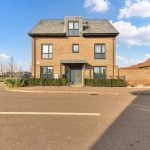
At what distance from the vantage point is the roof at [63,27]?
28.8 m

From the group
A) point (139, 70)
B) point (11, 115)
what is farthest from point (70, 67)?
point (11, 115)

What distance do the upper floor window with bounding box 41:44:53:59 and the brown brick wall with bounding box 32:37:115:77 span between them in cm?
40

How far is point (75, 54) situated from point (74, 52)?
1.01 feet

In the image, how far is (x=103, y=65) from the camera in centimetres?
2894

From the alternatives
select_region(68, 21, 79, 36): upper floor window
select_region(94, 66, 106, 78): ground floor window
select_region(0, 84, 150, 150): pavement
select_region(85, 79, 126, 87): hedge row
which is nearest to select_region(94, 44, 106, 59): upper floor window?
select_region(94, 66, 106, 78): ground floor window

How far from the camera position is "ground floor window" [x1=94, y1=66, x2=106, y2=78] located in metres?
28.9

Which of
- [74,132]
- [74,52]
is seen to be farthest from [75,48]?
[74,132]

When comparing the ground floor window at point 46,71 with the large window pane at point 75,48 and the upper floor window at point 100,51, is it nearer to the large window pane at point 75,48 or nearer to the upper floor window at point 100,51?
the large window pane at point 75,48

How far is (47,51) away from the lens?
29.1 metres

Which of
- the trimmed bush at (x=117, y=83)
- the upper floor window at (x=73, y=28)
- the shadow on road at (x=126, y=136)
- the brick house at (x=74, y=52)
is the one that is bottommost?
the shadow on road at (x=126, y=136)

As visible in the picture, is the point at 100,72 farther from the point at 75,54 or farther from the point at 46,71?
the point at 46,71

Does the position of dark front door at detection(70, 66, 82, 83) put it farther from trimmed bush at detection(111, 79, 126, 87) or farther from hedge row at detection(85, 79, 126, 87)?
trimmed bush at detection(111, 79, 126, 87)

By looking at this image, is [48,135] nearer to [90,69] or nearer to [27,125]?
[27,125]

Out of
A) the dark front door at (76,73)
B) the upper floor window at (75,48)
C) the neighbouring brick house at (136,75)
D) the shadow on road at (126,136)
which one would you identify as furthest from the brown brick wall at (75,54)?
the shadow on road at (126,136)
